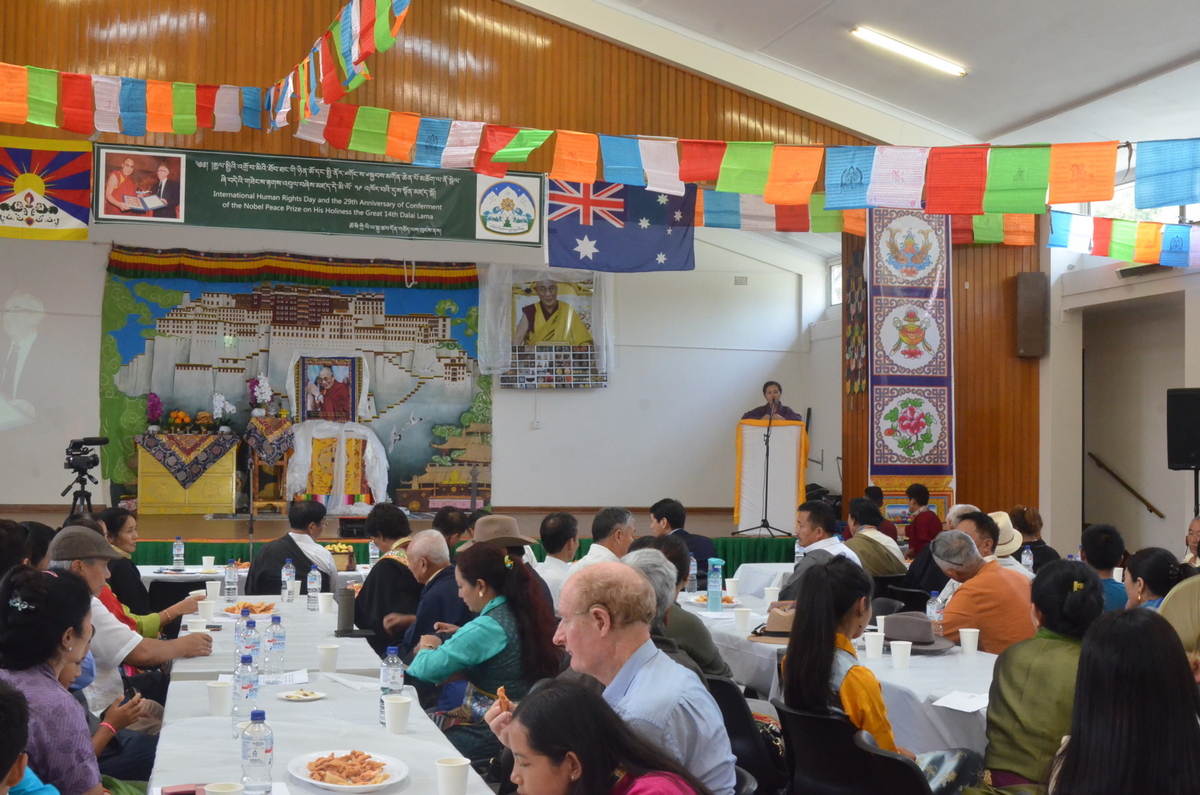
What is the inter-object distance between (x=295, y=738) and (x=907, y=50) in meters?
9.08

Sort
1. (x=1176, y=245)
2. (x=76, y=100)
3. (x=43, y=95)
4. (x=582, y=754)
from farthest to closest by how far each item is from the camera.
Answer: (x=1176, y=245), (x=76, y=100), (x=43, y=95), (x=582, y=754)

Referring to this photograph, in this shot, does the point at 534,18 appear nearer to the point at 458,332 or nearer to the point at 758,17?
the point at 758,17

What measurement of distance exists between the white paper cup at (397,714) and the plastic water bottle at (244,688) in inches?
15.6

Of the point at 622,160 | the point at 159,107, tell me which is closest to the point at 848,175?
the point at 622,160

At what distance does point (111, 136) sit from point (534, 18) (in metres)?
4.45

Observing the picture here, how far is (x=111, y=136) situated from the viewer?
35.1 feet

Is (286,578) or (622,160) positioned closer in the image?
(286,578)

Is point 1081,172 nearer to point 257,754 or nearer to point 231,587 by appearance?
point 231,587

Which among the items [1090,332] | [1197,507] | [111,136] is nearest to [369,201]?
[111,136]

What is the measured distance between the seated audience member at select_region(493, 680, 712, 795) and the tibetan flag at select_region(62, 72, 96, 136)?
26.7 ft

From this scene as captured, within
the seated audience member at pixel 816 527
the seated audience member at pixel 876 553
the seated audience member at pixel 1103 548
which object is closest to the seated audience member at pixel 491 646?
the seated audience member at pixel 816 527

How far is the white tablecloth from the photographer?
249 centimetres

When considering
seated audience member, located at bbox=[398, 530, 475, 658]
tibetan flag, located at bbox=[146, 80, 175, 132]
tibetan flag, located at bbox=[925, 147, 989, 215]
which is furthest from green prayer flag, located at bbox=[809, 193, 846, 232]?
seated audience member, located at bbox=[398, 530, 475, 658]

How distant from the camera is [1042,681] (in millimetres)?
2814
